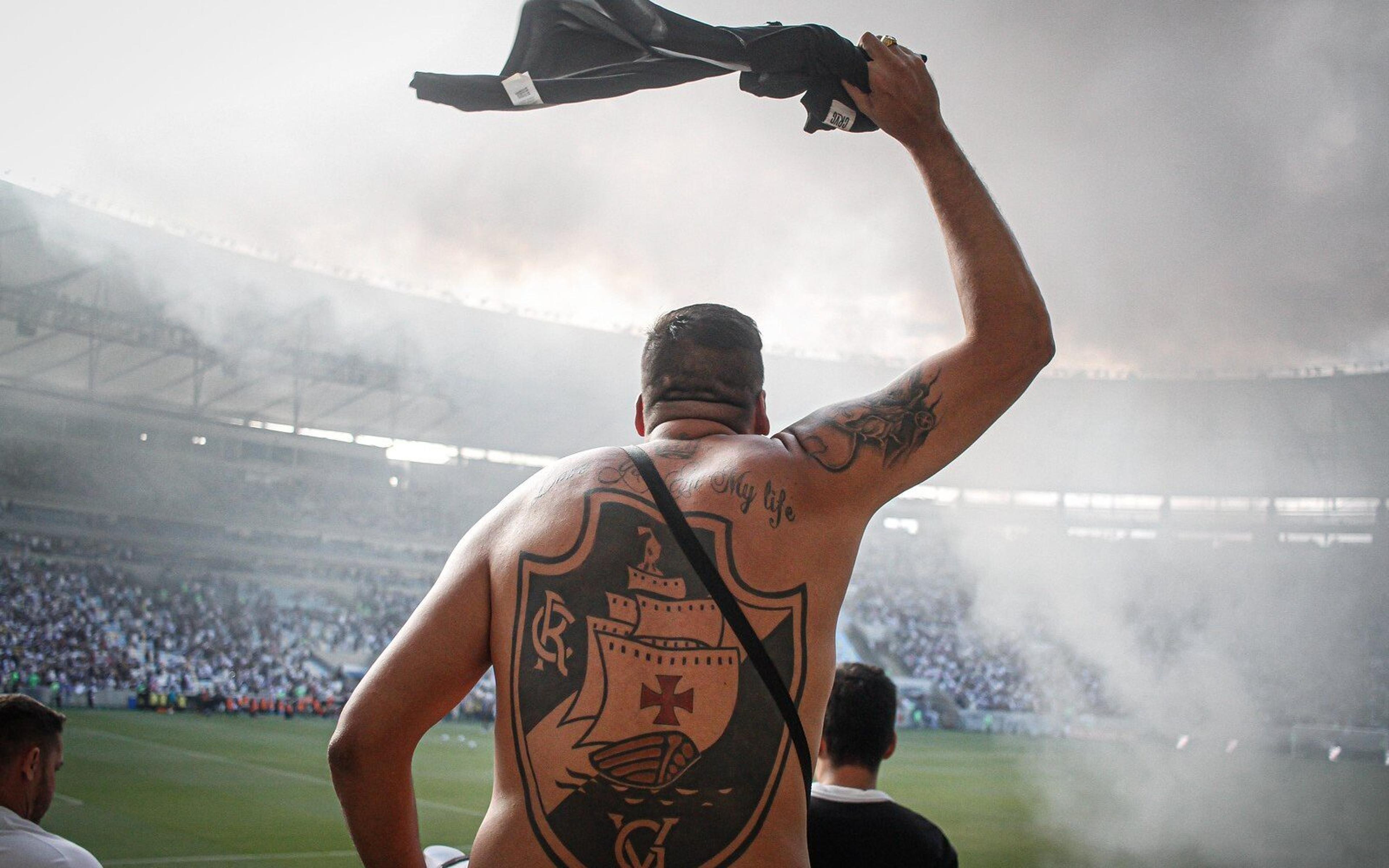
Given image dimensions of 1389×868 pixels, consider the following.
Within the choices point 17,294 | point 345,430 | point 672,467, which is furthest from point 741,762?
point 345,430

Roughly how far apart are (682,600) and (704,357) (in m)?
0.47

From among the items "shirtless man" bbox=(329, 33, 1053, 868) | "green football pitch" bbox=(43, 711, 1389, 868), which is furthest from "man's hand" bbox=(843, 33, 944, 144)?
"green football pitch" bbox=(43, 711, 1389, 868)

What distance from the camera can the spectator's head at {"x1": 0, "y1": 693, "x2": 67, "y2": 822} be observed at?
3285 millimetres

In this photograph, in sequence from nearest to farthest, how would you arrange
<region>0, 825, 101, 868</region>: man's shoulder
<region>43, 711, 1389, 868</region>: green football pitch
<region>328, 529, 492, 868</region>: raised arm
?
<region>328, 529, 492, 868</region>: raised arm < <region>0, 825, 101, 868</region>: man's shoulder < <region>43, 711, 1389, 868</region>: green football pitch

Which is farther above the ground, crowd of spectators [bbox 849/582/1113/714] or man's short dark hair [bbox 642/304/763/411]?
man's short dark hair [bbox 642/304/763/411]

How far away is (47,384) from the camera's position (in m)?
29.3

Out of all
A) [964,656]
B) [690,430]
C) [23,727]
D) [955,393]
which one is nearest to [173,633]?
[964,656]

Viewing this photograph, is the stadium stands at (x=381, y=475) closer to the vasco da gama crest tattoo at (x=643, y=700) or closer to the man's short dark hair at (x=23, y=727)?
the man's short dark hair at (x=23, y=727)

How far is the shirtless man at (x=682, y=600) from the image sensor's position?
65.4 inches

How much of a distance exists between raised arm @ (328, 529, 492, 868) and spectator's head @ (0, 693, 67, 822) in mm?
2088

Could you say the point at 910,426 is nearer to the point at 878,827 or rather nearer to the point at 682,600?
the point at 682,600

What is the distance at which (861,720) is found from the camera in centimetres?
340

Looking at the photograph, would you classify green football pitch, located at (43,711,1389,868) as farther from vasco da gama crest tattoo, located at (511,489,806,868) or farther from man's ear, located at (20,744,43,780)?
vasco da gama crest tattoo, located at (511,489,806,868)

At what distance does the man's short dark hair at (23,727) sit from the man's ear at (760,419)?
102 inches
